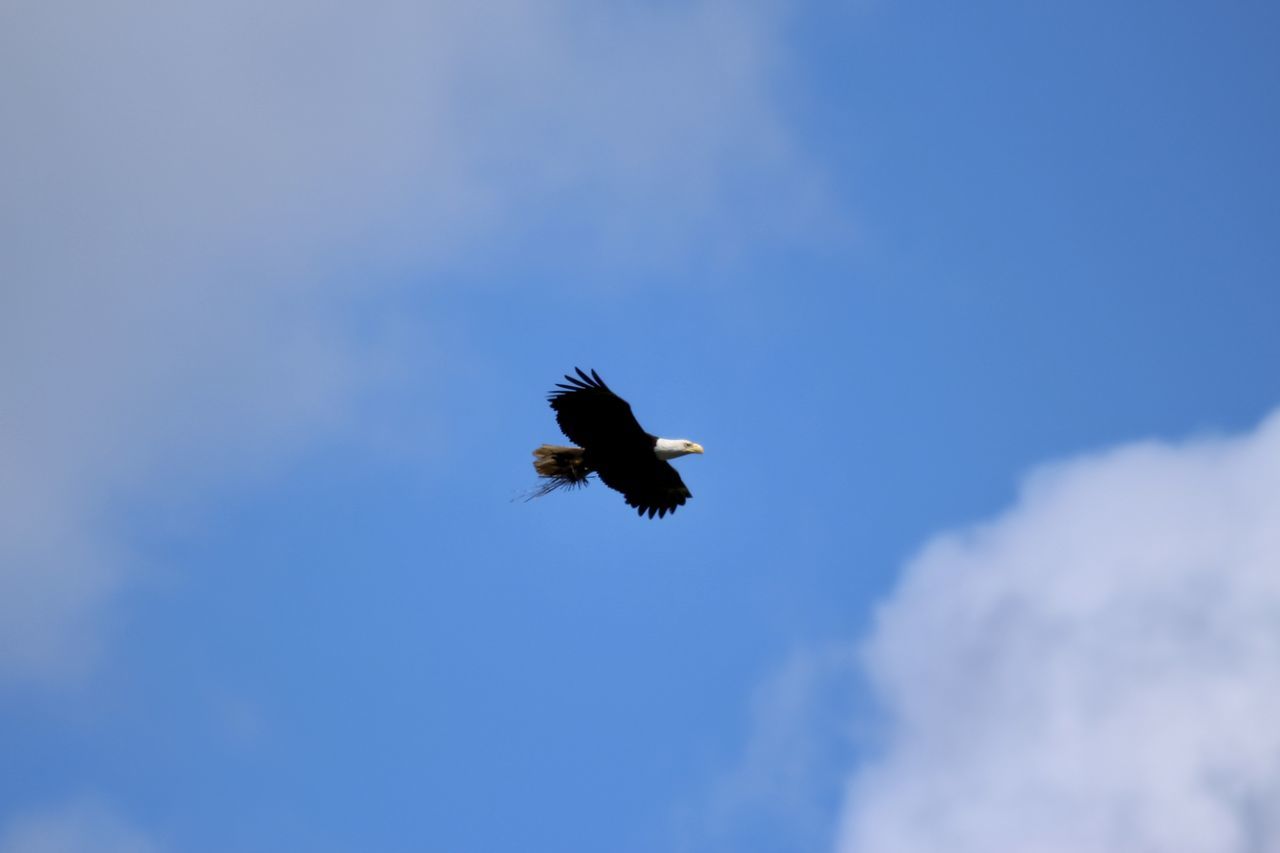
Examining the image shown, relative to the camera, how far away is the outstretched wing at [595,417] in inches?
1238

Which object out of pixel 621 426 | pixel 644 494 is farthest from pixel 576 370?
pixel 644 494

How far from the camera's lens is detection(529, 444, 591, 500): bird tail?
32844mm

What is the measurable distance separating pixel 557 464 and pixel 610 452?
101cm

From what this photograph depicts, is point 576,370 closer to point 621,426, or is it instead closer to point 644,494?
point 621,426

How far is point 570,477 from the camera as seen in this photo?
32969 millimetres

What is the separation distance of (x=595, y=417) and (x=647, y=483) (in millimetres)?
2540

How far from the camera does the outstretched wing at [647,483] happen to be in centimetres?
3338

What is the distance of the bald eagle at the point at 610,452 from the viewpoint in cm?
3159

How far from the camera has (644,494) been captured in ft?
111

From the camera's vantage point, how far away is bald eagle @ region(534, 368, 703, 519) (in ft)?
104

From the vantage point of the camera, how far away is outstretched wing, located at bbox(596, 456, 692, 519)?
33.4 metres

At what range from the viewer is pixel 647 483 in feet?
111

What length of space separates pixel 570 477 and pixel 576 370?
2.57 meters

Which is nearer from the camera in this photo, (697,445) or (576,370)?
(576,370)
